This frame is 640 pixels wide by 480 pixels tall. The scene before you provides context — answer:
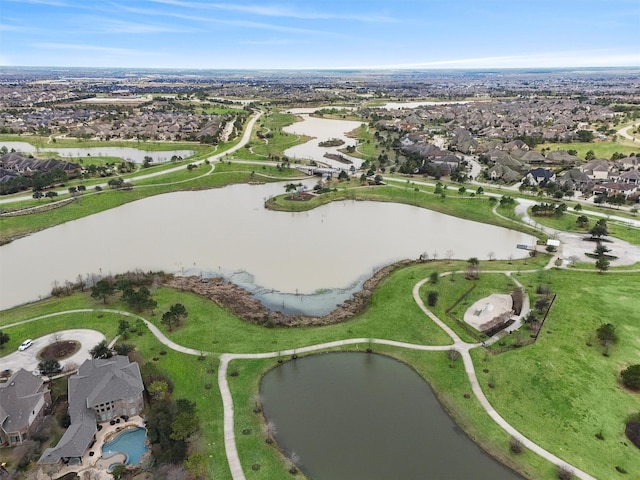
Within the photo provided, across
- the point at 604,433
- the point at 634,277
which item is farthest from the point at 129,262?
the point at 634,277

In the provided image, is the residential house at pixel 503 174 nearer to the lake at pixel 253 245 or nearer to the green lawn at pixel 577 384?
the lake at pixel 253 245

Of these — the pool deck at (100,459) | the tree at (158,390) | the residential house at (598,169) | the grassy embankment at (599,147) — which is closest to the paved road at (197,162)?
the tree at (158,390)

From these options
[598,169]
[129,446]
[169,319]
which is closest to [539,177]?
[598,169]

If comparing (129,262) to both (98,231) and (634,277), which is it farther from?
(634,277)

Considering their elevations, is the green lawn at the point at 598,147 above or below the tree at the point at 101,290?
above

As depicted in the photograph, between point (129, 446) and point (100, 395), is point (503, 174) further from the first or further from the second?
point (129, 446)

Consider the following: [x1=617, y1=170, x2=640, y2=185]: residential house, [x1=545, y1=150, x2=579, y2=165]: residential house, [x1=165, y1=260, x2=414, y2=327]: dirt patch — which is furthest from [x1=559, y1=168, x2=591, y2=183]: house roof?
[x1=165, y1=260, x2=414, y2=327]: dirt patch

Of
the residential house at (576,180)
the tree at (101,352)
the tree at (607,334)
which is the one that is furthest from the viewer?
the residential house at (576,180)
